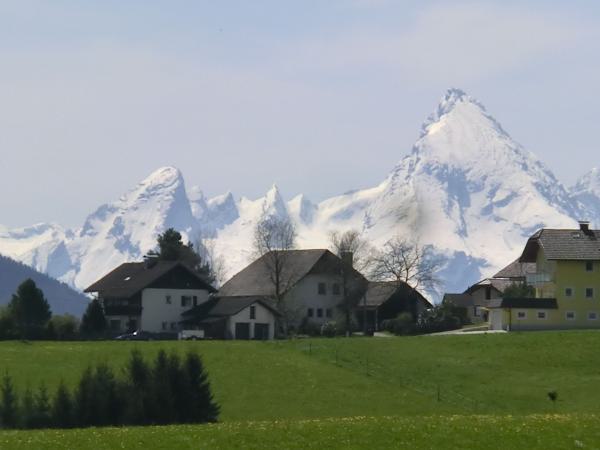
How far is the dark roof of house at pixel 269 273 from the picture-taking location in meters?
126

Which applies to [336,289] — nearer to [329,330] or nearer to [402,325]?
[329,330]

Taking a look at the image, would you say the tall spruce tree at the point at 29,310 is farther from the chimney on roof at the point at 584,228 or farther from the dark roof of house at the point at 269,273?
the chimney on roof at the point at 584,228

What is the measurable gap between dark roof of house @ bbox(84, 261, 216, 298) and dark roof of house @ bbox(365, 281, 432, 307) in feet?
47.6

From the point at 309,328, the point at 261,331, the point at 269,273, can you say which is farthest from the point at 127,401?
the point at 269,273

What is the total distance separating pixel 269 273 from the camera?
129 metres

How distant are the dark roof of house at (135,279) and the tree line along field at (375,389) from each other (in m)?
30.8

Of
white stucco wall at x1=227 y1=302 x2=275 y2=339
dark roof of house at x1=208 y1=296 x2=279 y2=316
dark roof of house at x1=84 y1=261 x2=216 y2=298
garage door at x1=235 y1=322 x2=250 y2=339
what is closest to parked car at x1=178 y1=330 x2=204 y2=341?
white stucco wall at x1=227 y1=302 x2=275 y2=339

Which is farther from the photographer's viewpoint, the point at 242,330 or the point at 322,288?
the point at 322,288

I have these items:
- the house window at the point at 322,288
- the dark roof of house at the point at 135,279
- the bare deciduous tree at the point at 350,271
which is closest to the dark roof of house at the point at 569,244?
the bare deciduous tree at the point at 350,271

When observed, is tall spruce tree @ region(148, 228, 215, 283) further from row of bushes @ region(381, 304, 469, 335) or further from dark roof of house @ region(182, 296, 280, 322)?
row of bushes @ region(381, 304, 469, 335)

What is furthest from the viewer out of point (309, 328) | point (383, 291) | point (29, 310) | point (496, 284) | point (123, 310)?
point (496, 284)

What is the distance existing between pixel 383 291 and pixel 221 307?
61.2 ft

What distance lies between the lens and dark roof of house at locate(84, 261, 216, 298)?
120m

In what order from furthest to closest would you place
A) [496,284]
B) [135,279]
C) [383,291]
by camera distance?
1. [496,284]
2. [383,291]
3. [135,279]
